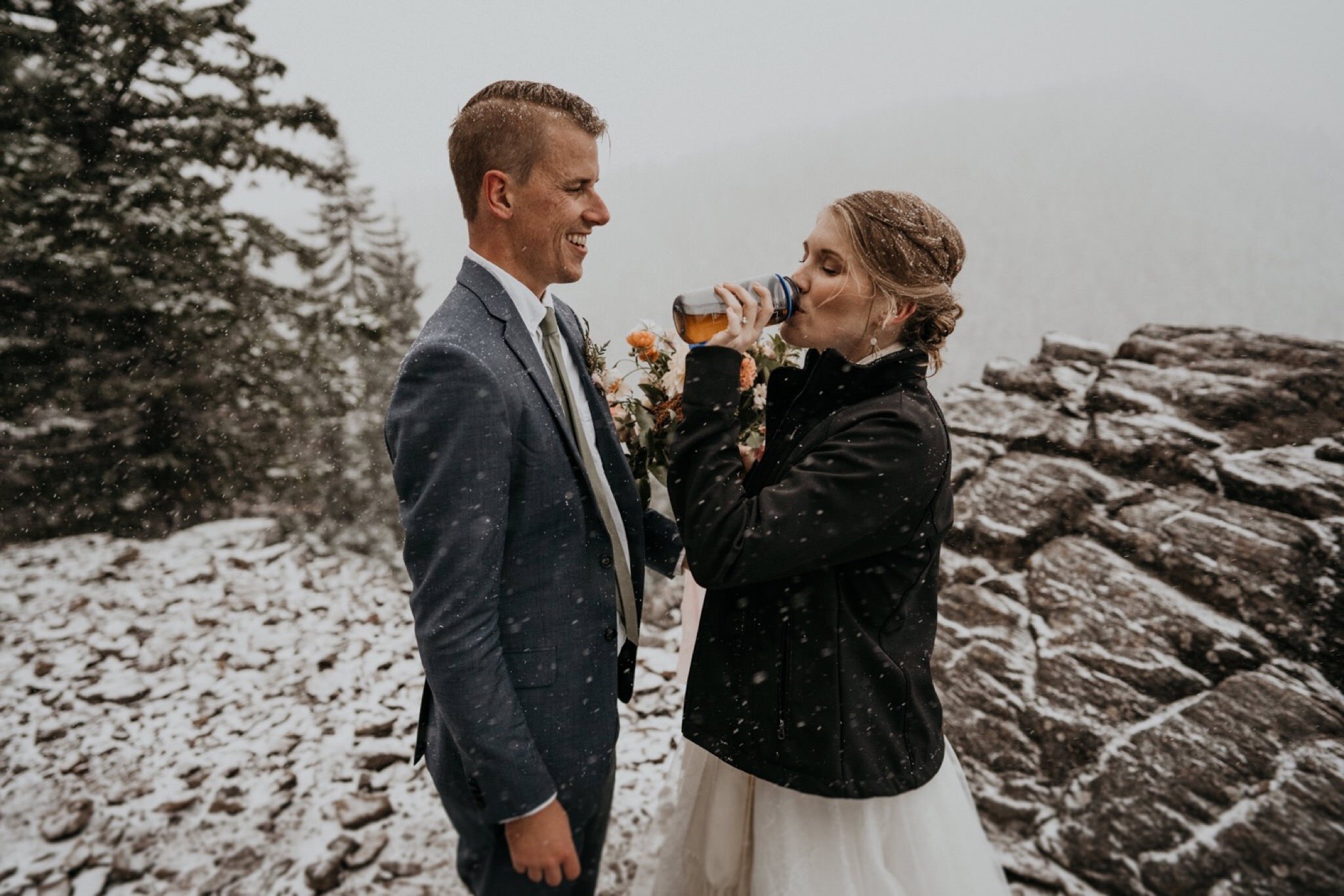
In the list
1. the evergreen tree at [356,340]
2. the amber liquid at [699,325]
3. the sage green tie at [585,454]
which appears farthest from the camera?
the evergreen tree at [356,340]

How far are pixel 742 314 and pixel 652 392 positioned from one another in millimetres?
799

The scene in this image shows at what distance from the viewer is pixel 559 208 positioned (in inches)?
72.4

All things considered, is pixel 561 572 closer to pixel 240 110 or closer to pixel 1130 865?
pixel 1130 865

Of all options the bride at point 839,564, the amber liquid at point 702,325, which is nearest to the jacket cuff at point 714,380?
the bride at point 839,564

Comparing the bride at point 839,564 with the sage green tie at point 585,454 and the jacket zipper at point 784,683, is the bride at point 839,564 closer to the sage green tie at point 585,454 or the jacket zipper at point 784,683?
the jacket zipper at point 784,683

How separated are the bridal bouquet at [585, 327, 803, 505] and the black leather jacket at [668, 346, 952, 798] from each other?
0.48 m

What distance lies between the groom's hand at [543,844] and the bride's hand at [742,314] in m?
1.41

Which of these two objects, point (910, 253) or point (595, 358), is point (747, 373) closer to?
point (595, 358)

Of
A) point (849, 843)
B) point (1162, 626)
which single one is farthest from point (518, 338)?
point (1162, 626)

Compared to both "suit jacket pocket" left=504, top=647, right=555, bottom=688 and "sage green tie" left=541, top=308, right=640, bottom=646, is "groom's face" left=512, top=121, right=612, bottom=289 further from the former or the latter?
"suit jacket pocket" left=504, top=647, right=555, bottom=688

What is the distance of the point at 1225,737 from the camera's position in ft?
11.0

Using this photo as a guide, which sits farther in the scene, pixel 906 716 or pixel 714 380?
pixel 906 716

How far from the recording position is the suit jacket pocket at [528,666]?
1811 millimetres

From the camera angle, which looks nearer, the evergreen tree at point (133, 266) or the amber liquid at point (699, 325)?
the amber liquid at point (699, 325)
